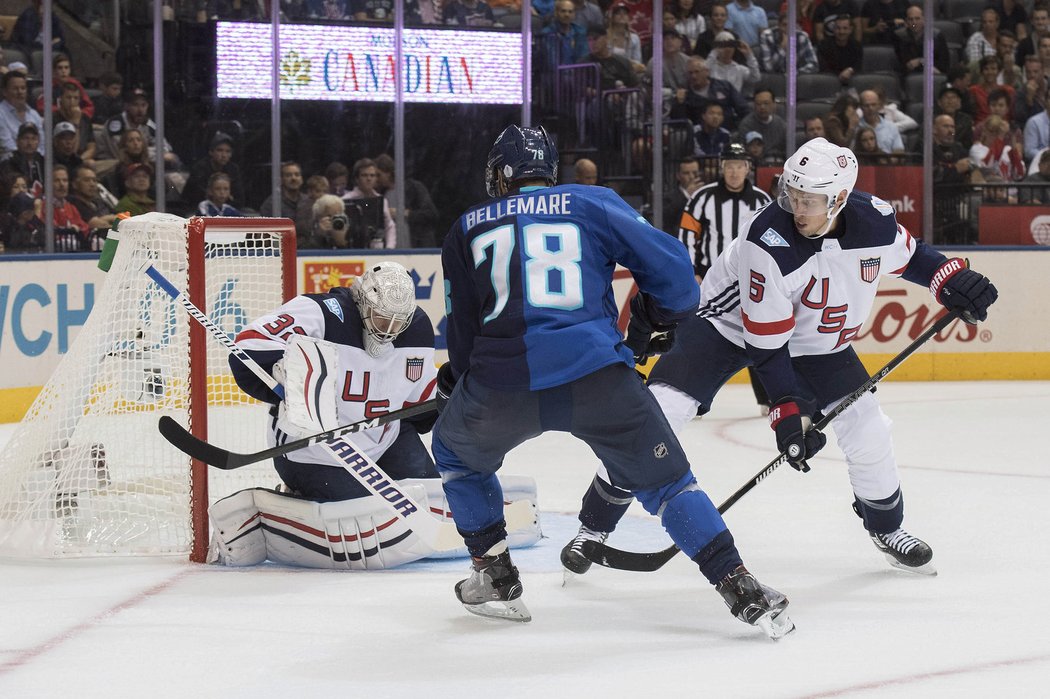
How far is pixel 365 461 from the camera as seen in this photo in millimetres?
3242

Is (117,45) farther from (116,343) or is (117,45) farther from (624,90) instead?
(116,343)

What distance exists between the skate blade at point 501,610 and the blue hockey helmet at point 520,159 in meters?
0.81

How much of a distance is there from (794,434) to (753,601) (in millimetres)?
532

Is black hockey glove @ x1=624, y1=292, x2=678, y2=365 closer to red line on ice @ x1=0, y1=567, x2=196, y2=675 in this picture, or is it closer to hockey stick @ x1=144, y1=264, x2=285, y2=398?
hockey stick @ x1=144, y1=264, x2=285, y2=398

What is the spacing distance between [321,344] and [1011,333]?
512cm

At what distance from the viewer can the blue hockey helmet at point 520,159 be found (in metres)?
2.73

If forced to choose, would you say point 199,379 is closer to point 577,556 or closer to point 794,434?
point 577,556

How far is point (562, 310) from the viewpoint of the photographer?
2598mm

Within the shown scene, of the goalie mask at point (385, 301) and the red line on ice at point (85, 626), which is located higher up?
the goalie mask at point (385, 301)

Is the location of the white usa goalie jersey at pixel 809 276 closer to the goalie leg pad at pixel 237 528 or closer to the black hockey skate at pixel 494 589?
the black hockey skate at pixel 494 589

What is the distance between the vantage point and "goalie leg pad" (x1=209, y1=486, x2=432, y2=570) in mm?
3316

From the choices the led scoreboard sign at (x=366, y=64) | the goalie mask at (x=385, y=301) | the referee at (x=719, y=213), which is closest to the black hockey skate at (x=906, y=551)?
the goalie mask at (x=385, y=301)

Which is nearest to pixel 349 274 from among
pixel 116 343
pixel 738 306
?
pixel 116 343

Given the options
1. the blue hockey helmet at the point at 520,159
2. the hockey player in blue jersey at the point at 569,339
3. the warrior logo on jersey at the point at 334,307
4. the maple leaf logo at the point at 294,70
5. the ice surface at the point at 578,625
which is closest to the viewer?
the ice surface at the point at 578,625
